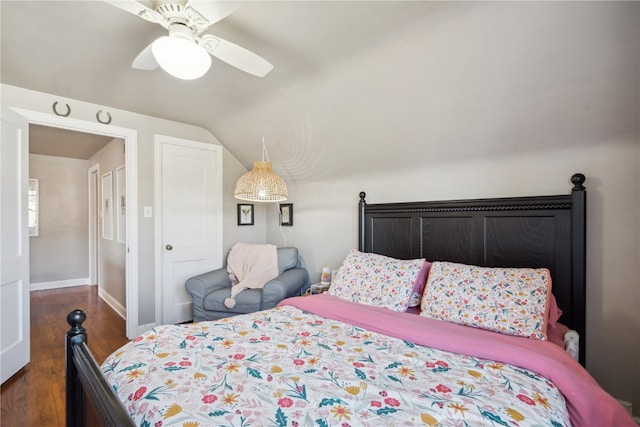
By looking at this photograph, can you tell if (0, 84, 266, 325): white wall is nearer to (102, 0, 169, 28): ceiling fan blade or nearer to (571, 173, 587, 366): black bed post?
(102, 0, 169, 28): ceiling fan blade

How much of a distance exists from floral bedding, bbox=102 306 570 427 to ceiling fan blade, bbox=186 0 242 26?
143 cm

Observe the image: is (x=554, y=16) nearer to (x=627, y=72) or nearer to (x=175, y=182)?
(x=627, y=72)

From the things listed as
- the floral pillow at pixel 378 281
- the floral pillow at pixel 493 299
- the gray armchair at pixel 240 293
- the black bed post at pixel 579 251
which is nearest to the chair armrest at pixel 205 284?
the gray armchair at pixel 240 293

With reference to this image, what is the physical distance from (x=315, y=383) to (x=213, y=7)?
1511 mm

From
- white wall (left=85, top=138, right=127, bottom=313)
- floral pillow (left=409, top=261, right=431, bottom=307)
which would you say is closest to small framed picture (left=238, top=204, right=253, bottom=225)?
white wall (left=85, top=138, right=127, bottom=313)

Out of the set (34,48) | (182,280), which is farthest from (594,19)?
(182,280)

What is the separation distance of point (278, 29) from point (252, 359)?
5.72ft

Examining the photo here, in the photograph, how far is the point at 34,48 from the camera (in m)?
2.08

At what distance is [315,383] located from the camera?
1137 millimetres

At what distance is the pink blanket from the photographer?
1184 mm

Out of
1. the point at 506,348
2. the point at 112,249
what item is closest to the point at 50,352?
the point at 112,249

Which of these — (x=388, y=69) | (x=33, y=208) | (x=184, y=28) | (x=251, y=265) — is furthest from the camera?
(x=33, y=208)

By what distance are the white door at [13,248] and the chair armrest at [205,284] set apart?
4.07 feet

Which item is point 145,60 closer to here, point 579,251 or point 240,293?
point 240,293
